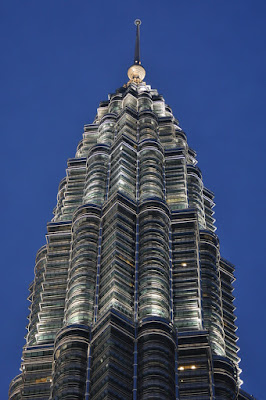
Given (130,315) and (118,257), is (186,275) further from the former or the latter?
(130,315)

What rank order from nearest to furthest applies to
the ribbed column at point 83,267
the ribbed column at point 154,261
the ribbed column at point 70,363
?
1. the ribbed column at point 70,363
2. the ribbed column at point 83,267
3. the ribbed column at point 154,261

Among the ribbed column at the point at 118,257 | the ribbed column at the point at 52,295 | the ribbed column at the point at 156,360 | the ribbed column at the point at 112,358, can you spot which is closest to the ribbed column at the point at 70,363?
the ribbed column at the point at 112,358

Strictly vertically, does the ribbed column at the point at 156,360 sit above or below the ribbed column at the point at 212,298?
below

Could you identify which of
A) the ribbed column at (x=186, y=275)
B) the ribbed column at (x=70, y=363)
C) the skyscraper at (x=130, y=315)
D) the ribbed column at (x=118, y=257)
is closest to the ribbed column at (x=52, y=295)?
the skyscraper at (x=130, y=315)

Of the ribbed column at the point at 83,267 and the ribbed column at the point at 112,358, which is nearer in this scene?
the ribbed column at the point at 112,358

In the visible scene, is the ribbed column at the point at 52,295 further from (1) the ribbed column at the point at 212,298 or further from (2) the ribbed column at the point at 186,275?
(1) the ribbed column at the point at 212,298

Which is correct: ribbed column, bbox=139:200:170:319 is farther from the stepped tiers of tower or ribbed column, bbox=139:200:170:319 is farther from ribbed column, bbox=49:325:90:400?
ribbed column, bbox=49:325:90:400

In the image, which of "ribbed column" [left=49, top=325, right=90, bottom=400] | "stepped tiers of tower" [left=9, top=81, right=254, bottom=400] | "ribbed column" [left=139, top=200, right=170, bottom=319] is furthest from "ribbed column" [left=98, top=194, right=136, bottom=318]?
"ribbed column" [left=49, top=325, right=90, bottom=400]

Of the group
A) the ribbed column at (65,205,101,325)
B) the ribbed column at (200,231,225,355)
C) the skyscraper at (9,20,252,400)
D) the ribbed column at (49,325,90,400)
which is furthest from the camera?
the ribbed column at (200,231,225,355)

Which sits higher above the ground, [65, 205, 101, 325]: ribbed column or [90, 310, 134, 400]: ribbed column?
[65, 205, 101, 325]: ribbed column

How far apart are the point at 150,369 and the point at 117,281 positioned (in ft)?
78.1

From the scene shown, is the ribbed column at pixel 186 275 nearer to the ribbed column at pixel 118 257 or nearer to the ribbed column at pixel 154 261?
the ribbed column at pixel 154 261

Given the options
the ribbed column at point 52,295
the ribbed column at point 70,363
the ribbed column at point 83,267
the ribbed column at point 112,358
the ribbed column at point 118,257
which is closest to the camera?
the ribbed column at point 112,358

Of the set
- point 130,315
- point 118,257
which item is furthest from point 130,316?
point 118,257
